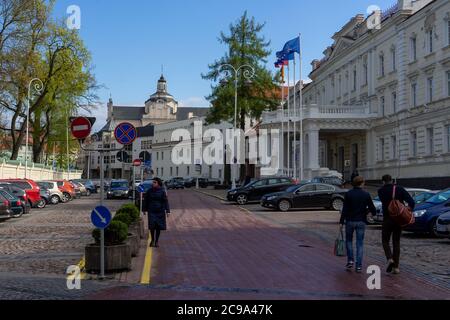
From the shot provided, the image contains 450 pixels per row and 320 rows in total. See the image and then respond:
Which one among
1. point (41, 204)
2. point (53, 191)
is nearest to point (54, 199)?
point (53, 191)

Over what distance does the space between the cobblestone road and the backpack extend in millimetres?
5293

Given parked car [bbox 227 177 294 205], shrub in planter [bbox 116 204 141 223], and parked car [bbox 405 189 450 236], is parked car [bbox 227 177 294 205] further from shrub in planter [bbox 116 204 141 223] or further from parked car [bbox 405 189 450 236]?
shrub in planter [bbox 116 204 141 223]

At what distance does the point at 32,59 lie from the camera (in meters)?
49.4

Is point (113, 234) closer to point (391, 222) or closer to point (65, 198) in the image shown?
point (391, 222)

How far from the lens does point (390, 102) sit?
5203cm

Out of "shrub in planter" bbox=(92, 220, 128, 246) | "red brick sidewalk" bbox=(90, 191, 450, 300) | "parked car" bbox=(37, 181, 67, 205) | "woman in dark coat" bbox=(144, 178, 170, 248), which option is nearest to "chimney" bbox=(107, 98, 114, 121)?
"parked car" bbox=(37, 181, 67, 205)

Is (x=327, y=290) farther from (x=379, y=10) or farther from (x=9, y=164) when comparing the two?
(x=379, y=10)

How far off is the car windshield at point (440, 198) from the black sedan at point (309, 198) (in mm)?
11535

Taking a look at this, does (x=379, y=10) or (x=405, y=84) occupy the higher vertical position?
(x=379, y=10)

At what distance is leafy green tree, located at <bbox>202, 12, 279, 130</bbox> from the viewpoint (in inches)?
2338

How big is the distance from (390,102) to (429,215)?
35490mm

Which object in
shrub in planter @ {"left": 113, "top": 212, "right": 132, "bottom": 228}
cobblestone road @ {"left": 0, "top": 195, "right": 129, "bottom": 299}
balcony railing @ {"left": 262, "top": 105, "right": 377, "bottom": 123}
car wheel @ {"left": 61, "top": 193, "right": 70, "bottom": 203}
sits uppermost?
balcony railing @ {"left": 262, "top": 105, "right": 377, "bottom": 123}

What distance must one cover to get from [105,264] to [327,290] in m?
4.22
